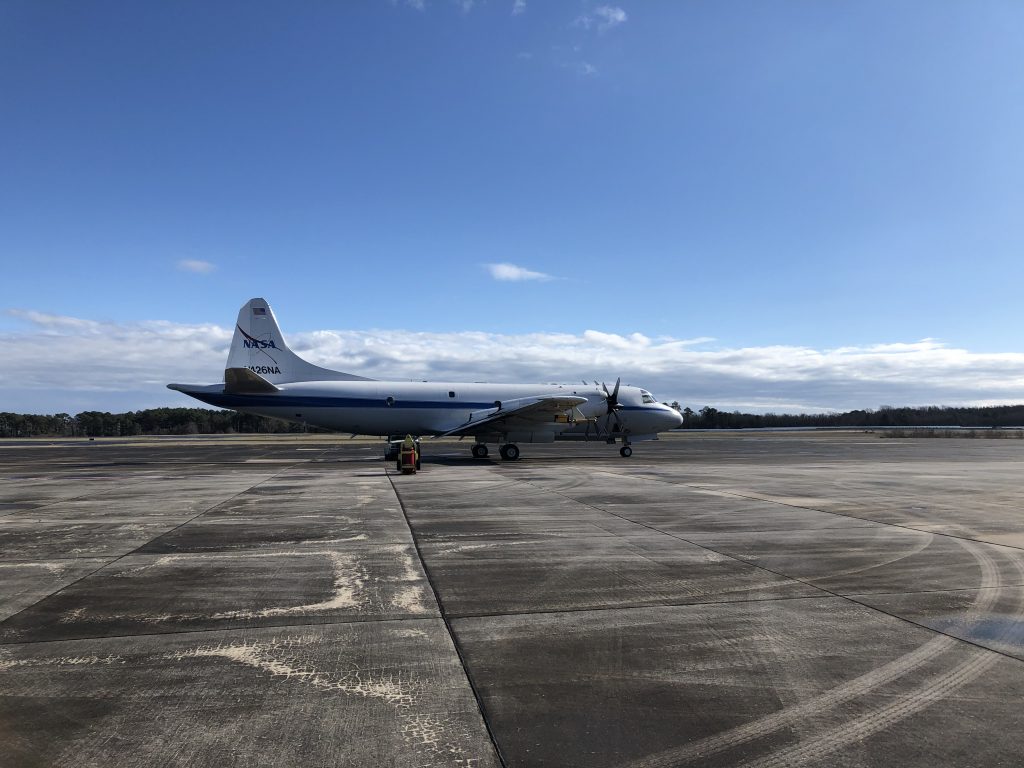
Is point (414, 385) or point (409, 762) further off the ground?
point (414, 385)

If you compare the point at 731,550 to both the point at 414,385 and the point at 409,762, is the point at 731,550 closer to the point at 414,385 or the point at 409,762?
the point at 409,762

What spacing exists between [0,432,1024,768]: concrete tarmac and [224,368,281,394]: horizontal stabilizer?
17212 mm

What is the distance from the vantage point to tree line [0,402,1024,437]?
12862cm

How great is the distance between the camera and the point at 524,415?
30047 millimetres

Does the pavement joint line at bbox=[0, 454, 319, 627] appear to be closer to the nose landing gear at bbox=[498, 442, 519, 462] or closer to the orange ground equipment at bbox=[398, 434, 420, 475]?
the orange ground equipment at bbox=[398, 434, 420, 475]

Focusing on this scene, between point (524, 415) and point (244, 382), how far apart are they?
13353 millimetres

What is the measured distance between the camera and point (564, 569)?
26.3ft

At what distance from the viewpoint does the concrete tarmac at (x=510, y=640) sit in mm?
3639

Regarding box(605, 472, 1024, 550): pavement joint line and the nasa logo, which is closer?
box(605, 472, 1024, 550): pavement joint line

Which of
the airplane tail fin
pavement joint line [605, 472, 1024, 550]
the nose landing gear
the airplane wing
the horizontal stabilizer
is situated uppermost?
the airplane tail fin

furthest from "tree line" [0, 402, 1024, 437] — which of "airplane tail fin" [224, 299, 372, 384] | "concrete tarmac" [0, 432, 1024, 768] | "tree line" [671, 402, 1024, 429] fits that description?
"concrete tarmac" [0, 432, 1024, 768]

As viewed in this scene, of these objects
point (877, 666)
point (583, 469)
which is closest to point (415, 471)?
point (583, 469)

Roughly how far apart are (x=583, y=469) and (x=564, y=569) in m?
17.2

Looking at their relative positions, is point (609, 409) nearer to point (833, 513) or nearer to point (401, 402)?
point (401, 402)
